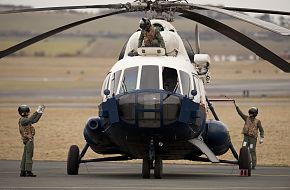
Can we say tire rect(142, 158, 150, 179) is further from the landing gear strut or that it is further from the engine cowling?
the engine cowling

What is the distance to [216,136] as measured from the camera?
69.0 feet

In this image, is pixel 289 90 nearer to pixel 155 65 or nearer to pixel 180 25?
pixel 180 25

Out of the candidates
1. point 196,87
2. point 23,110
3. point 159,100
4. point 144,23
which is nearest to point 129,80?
point 159,100

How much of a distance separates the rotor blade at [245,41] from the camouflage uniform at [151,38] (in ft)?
2.45

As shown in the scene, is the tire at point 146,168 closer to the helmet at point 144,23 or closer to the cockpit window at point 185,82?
the cockpit window at point 185,82

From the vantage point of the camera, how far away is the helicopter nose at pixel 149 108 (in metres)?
18.4

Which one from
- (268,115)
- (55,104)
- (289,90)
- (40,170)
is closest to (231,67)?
(289,90)

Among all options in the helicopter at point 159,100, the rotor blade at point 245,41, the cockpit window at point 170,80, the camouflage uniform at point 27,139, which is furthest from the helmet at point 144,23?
the camouflage uniform at point 27,139

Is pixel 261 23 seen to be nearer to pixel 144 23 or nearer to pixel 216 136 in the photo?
pixel 144 23

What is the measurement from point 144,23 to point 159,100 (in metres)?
2.04

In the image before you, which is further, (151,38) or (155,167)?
(151,38)

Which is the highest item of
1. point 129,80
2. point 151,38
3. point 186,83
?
point 151,38

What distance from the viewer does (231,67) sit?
109m

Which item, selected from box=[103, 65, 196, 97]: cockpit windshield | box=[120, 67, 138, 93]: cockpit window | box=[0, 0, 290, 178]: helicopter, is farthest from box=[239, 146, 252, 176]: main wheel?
box=[120, 67, 138, 93]: cockpit window
